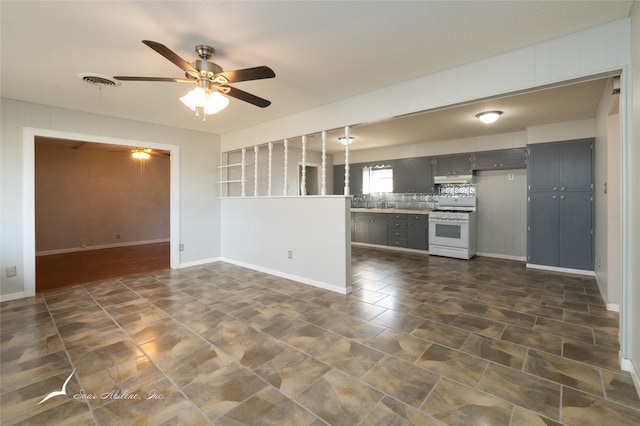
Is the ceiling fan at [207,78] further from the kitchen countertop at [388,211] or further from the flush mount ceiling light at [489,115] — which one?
the kitchen countertop at [388,211]

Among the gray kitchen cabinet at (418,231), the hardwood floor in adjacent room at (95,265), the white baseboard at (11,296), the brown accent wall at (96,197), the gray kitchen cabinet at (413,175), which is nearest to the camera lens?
the white baseboard at (11,296)

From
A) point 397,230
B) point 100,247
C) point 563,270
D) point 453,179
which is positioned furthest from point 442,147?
point 100,247

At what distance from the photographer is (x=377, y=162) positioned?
7637 mm

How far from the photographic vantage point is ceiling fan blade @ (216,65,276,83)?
2.19 metres

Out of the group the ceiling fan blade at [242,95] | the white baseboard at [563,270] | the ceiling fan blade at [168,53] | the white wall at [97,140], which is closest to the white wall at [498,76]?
the ceiling fan blade at [242,95]

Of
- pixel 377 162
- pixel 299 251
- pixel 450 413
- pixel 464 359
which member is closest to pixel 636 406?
pixel 464 359

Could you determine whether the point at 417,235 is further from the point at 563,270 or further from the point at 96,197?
the point at 96,197

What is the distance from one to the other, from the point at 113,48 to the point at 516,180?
6.67m

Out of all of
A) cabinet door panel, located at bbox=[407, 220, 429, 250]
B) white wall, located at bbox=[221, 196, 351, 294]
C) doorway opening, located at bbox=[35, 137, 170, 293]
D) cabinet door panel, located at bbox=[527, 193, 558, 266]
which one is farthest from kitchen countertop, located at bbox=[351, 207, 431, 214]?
doorway opening, located at bbox=[35, 137, 170, 293]

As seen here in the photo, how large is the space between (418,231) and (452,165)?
1607mm

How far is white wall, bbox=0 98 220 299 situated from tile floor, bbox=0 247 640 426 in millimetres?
802

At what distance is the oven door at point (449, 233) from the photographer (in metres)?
5.84

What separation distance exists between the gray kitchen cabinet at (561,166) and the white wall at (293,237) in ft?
11.6

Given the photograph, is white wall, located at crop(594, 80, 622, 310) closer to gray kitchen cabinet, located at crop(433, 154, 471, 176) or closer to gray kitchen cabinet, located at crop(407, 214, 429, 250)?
gray kitchen cabinet, located at crop(433, 154, 471, 176)
